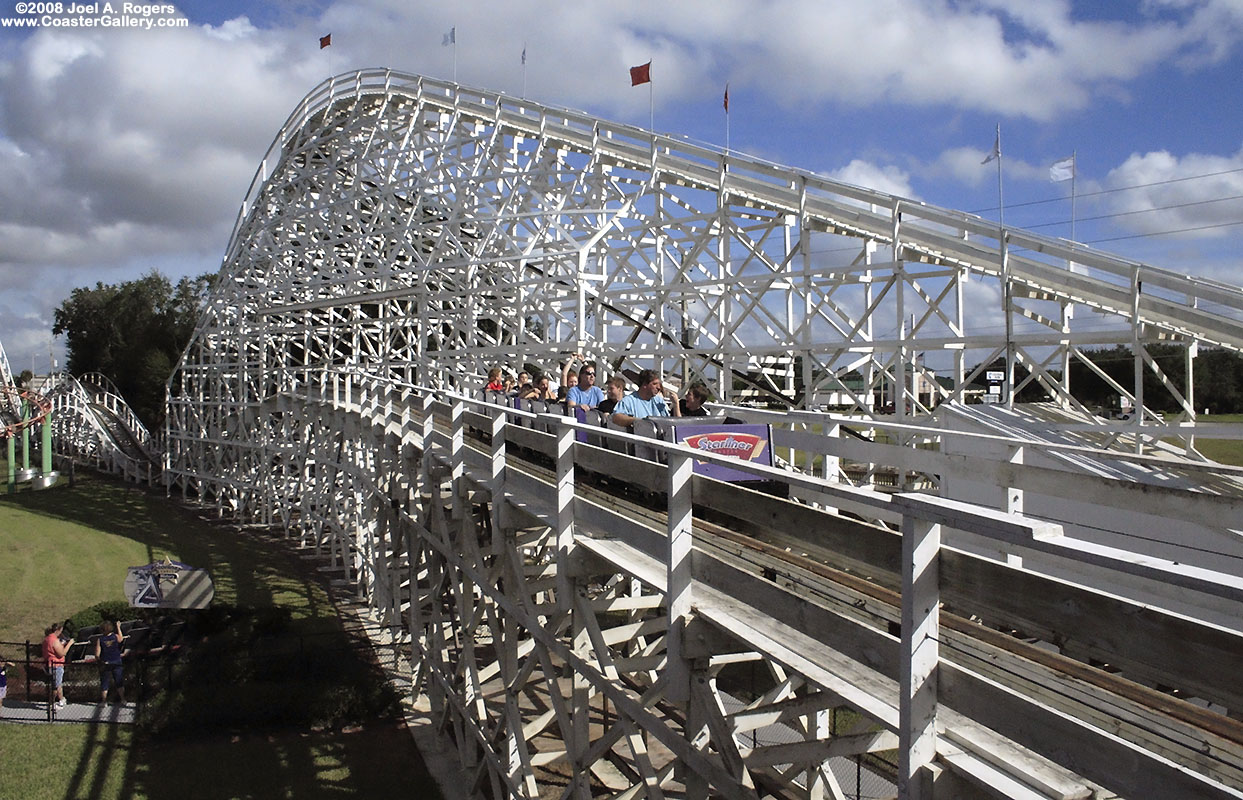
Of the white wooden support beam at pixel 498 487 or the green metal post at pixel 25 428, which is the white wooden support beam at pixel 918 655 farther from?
the green metal post at pixel 25 428

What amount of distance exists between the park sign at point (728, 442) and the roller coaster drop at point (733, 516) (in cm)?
31

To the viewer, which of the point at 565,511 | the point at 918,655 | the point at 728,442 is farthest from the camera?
the point at 728,442

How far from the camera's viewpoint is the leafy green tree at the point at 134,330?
45.2 metres

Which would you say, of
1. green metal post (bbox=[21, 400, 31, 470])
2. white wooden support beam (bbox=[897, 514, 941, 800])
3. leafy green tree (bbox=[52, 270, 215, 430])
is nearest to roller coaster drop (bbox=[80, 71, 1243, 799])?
white wooden support beam (bbox=[897, 514, 941, 800])

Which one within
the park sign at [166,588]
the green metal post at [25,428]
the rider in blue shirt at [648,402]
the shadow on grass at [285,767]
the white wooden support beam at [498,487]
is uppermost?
the rider in blue shirt at [648,402]

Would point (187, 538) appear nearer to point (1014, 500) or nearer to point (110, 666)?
point (110, 666)

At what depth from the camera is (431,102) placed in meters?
19.0

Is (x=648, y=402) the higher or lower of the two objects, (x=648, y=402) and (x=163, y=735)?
the higher

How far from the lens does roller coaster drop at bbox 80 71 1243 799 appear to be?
218 cm

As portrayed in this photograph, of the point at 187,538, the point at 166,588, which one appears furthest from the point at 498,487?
the point at 187,538

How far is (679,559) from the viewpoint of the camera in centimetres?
346

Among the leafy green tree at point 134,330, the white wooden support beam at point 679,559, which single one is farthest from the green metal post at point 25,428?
the white wooden support beam at point 679,559

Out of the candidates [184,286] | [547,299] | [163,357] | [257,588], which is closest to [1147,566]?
[547,299]

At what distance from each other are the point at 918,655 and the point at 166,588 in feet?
41.8
